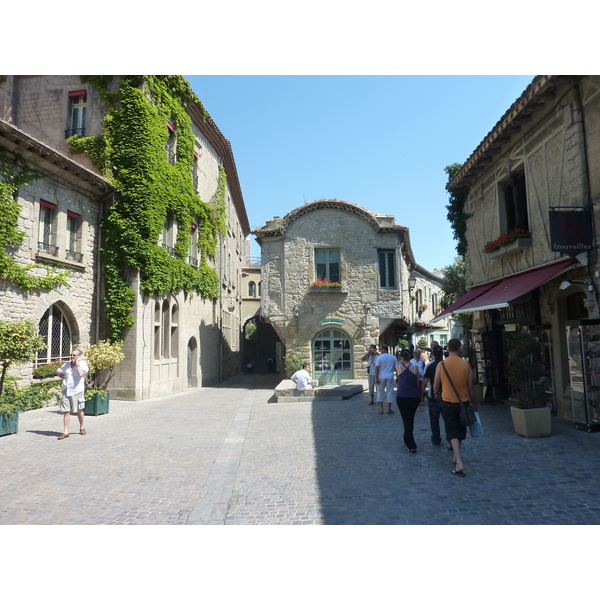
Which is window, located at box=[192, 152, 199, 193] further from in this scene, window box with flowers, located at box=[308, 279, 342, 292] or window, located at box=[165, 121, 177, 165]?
window box with flowers, located at box=[308, 279, 342, 292]

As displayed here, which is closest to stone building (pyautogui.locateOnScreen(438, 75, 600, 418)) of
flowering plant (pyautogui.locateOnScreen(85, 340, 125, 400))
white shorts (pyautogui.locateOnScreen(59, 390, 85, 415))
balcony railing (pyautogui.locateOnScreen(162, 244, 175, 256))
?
white shorts (pyautogui.locateOnScreen(59, 390, 85, 415))

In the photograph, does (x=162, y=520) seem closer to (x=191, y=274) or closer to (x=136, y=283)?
(x=136, y=283)

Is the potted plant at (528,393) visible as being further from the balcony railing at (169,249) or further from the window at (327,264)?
the balcony railing at (169,249)

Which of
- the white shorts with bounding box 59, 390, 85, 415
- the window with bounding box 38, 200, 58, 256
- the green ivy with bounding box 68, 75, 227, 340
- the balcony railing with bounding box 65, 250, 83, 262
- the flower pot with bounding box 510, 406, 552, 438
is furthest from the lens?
the green ivy with bounding box 68, 75, 227, 340

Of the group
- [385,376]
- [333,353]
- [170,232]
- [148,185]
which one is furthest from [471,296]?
[170,232]

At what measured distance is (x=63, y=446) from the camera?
757 cm

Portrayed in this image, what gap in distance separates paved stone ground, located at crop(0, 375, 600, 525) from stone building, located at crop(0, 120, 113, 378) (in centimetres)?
336

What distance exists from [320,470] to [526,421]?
3.79 metres

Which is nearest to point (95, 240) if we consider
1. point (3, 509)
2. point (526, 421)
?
point (3, 509)

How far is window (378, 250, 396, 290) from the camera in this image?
1840 centimetres

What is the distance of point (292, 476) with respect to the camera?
5730mm

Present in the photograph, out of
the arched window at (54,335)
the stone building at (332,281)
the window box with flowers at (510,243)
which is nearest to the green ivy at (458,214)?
the window box with flowers at (510,243)

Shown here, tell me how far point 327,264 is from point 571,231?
11409 millimetres

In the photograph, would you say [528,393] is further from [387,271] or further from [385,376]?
[387,271]
